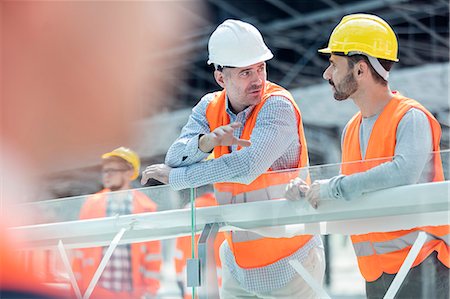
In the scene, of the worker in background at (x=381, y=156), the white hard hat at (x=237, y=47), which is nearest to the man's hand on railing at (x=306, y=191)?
the worker in background at (x=381, y=156)

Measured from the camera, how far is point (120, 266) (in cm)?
179

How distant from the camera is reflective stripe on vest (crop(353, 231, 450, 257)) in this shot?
4.94 feet

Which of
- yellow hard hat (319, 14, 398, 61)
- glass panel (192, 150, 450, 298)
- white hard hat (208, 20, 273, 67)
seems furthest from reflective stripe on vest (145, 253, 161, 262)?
yellow hard hat (319, 14, 398, 61)

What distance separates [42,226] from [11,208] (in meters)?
0.14

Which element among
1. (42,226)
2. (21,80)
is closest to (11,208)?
(42,226)

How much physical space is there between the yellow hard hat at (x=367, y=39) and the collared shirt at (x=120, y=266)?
2.02 feet

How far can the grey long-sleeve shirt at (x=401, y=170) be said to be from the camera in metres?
1.48

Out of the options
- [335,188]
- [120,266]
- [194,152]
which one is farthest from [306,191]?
[120,266]

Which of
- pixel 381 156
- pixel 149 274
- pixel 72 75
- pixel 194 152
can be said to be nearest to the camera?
pixel 381 156

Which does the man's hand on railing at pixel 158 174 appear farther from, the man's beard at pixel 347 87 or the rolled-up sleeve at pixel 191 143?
the man's beard at pixel 347 87

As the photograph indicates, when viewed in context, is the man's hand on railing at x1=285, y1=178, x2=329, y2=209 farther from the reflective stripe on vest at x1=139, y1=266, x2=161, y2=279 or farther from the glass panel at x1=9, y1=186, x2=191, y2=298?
the reflective stripe on vest at x1=139, y1=266, x2=161, y2=279

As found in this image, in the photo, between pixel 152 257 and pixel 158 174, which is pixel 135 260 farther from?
pixel 158 174

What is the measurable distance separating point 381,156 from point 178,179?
470 millimetres

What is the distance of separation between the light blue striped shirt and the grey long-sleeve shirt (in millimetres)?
167
